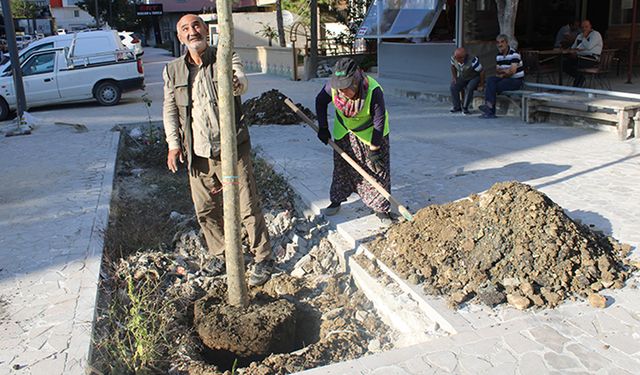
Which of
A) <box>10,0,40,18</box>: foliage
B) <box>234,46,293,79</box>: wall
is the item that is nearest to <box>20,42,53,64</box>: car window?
<box>234,46,293,79</box>: wall

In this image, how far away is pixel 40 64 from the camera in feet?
49.5

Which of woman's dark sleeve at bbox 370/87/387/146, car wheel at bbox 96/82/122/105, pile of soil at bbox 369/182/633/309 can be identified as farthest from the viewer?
car wheel at bbox 96/82/122/105

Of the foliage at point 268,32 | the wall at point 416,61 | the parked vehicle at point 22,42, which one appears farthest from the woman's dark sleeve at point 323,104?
the parked vehicle at point 22,42

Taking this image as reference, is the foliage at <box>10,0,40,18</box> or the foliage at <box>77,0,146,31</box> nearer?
the foliage at <box>77,0,146,31</box>

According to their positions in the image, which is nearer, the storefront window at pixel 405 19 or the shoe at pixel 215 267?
the shoe at pixel 215 267

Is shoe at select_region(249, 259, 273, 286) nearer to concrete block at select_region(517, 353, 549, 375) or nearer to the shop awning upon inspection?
concrete block at select_region(517, 353, 549, 375)

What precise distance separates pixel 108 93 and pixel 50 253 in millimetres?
11766

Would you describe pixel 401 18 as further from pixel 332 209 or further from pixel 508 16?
pixel 332 209

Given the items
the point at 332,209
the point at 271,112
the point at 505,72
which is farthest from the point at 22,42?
the point at 332,209

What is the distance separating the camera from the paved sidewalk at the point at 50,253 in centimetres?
350

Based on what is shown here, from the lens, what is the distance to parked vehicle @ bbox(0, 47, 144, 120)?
48.9ft

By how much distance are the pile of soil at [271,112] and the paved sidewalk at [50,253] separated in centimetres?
277

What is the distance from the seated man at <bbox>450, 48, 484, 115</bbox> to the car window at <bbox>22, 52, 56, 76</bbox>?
10.2 meters

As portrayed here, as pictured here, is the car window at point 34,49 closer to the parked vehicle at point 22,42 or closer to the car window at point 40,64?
the car window at point 40,64
